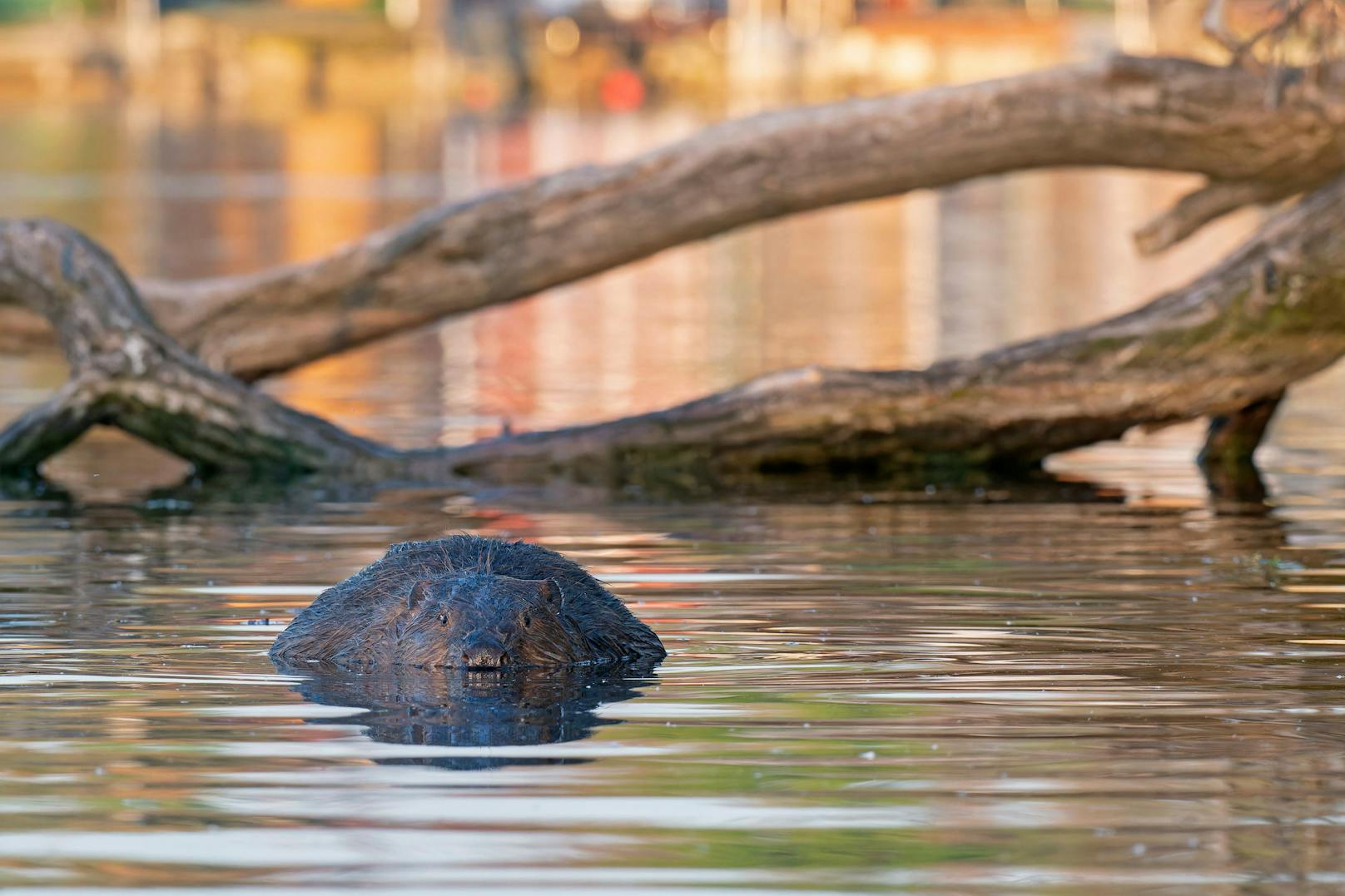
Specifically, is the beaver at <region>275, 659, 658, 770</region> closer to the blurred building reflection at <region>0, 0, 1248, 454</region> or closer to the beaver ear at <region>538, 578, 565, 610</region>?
the beaver ear at <region>538, 578, 565, 610</region>

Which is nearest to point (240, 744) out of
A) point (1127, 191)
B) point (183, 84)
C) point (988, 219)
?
point (988, 219)

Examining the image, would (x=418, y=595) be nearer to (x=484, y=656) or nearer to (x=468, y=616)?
(x=468, y=616)

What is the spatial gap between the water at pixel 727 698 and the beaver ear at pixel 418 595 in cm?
28

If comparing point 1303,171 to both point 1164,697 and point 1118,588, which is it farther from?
point 1164,697

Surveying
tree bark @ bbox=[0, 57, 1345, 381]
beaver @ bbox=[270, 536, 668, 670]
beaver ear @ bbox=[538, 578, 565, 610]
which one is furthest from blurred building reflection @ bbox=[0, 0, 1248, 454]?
beaver ear @ bbox=[538, 578, 565, 610]

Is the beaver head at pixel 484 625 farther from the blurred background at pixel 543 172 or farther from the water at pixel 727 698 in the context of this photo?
the blurred background at pixel 543 172

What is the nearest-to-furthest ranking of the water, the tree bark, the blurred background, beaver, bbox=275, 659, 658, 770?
the water, beaver, bbox=275, 659, 658, 770, the tree bark, the blurred background

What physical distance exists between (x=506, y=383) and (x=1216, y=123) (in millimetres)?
6777

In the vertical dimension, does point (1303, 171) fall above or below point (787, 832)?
above

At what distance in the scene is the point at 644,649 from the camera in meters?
8.59

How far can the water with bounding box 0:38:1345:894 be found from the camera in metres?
6.07

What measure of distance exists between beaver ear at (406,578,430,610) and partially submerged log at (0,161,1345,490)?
498 centimetres

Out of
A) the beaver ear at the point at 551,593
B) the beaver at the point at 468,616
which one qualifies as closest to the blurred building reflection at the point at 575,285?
the beaver at the point at 468,616

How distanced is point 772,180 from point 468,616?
5.98 m
